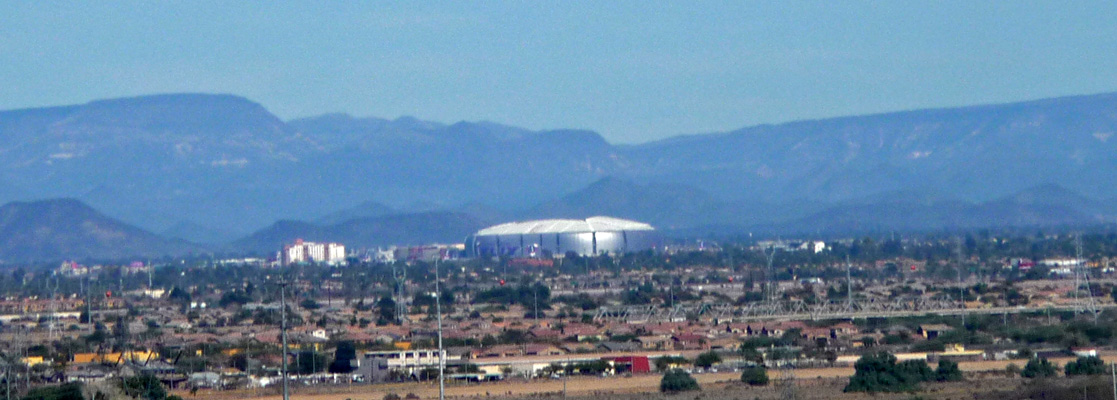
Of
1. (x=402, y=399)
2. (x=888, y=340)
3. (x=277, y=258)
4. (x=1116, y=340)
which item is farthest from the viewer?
(x=277, y=258)

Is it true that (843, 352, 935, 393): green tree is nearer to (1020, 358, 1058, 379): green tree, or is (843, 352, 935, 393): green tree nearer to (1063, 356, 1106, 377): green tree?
(1020, 358, 1058, 379): green tree

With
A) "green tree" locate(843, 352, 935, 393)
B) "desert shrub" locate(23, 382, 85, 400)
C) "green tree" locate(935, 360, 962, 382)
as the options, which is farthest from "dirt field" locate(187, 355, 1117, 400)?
"desert shrub" locate(23, 382, 85, 400)

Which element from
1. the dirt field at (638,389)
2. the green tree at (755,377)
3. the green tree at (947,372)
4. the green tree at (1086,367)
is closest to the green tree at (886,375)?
A: the green tree at (947,372)

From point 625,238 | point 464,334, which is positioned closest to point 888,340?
point 464,334

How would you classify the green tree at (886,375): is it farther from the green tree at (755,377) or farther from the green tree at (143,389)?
the green tree at (143,389)

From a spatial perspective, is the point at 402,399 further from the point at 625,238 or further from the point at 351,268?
the point at 625,238

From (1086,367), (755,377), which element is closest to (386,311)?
(755,377)
